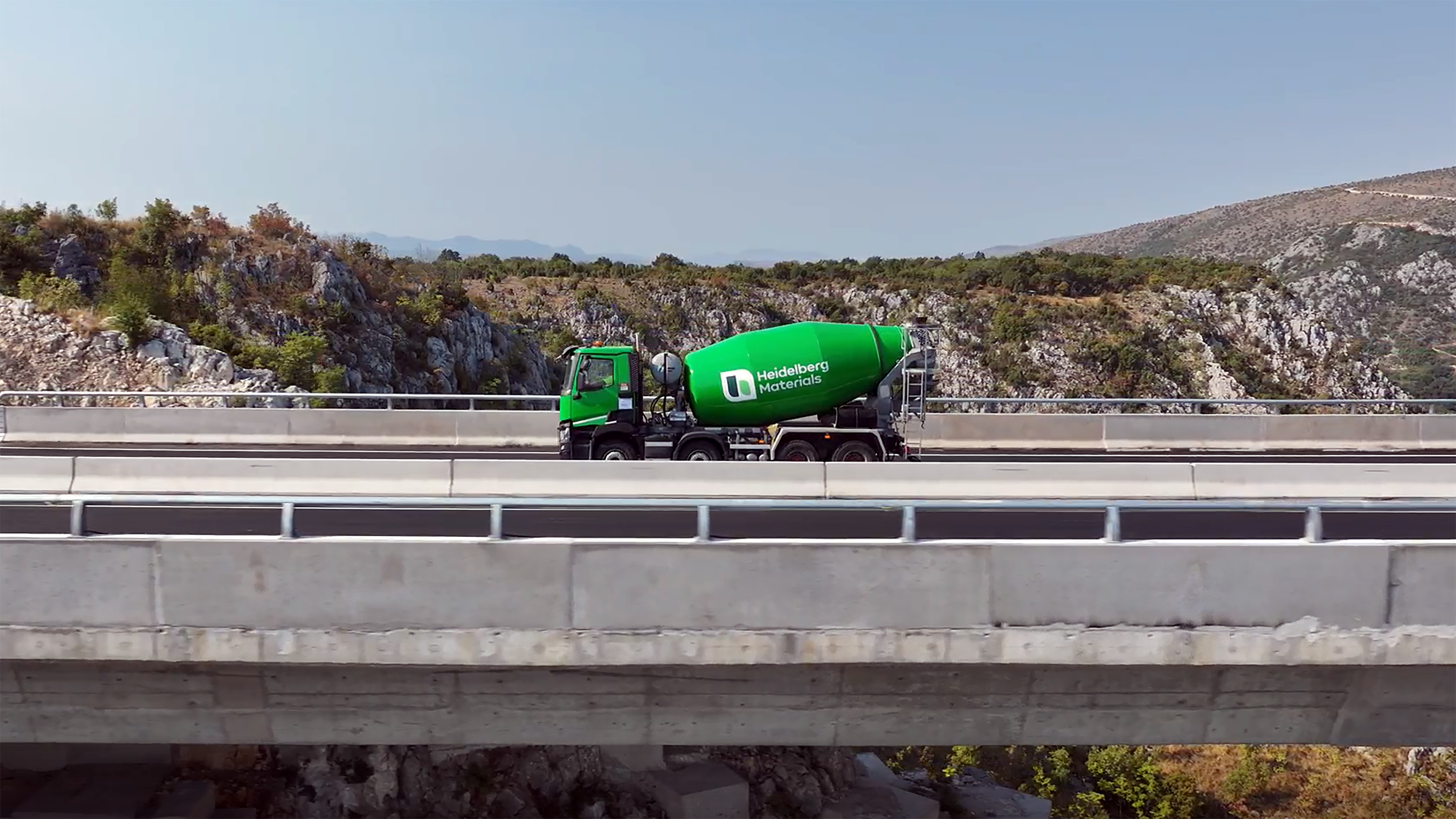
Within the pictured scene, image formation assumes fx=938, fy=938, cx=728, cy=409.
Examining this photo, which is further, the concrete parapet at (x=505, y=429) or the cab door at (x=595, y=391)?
the concrete parapet at (x=505, y=429)

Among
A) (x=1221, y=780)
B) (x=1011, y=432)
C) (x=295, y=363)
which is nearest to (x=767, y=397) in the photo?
(x=1011, y=432)

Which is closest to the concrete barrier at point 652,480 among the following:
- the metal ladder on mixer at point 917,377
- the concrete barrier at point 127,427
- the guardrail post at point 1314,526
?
the metal ladder on mixer at point 917,377

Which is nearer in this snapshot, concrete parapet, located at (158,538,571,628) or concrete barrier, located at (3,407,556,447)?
concrete parapet, located at (158,538,571,628)

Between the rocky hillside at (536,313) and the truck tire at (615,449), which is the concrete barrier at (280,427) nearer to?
the rocky hillside at (536,313)

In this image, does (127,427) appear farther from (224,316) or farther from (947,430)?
(947,430)

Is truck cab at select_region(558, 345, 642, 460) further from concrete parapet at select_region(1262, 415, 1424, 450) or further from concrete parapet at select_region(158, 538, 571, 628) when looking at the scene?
concrete parapet at select_region(1262, 415, 1424, 450)

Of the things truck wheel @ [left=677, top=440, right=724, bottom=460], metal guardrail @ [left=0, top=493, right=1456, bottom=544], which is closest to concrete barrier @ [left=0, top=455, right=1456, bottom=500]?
truck wheel @ [left=677, top=440, right=724, bottom=460]
